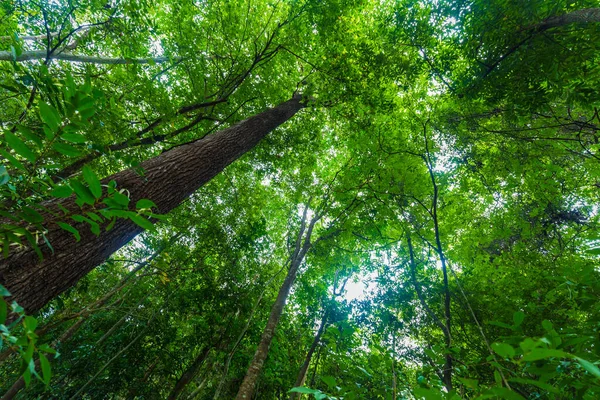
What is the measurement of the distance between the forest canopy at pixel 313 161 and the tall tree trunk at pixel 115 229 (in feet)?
0.06

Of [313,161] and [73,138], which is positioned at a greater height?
[313,161]

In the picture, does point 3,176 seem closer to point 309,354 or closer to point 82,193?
point 82,193

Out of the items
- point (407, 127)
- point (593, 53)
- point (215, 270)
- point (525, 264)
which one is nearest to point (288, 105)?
point (407, 127)

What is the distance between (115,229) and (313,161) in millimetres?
5480

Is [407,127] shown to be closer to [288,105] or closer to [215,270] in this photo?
[288,105]

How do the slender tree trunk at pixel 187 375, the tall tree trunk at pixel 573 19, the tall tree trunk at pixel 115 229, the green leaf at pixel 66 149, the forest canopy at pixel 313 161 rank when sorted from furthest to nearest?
the slender tree trunk at pixel 187 375
the forest canopy at pixel 313 161
the tall tree trunk at pixel 573 19
the tall tree trunk at pixel 115 229
the green leaf at pixel 66 149

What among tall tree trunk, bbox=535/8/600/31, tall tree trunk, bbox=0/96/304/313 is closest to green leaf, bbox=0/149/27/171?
tall tree trunk, bbox=0/96/304/313

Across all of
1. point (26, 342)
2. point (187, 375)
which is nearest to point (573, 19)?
point (26, 342)

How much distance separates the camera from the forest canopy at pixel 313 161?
8.80 feet

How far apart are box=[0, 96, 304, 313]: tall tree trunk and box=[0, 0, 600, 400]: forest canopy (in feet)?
0.06

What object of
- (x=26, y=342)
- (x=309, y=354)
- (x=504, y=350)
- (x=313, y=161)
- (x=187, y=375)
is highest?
(x=313, y=161)

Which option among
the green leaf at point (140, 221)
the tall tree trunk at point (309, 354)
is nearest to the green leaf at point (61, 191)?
the green leaf at point (140, 221)

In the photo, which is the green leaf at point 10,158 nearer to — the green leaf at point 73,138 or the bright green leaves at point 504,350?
the green leaf at point 73,138

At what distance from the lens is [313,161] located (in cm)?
704
